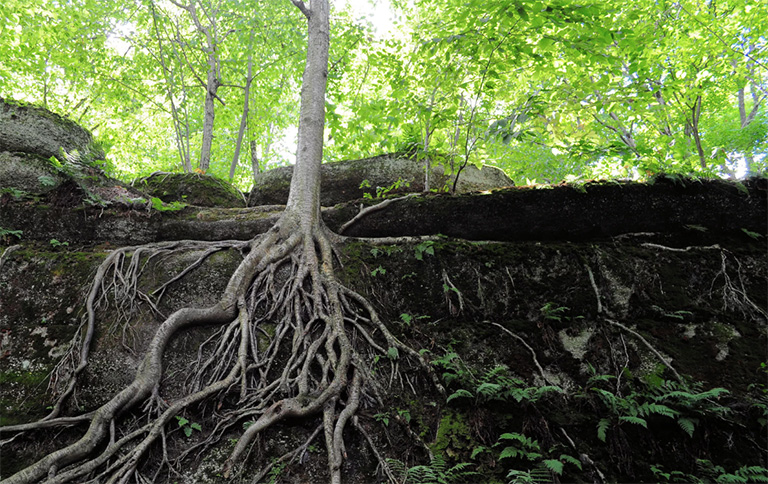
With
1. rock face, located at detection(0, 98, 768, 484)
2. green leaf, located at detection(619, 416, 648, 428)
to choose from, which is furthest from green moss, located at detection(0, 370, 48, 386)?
green leaf, located at detection(619, 416, 648, 428)

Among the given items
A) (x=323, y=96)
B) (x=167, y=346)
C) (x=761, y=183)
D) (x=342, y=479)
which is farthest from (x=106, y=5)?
(x=761, y=183)

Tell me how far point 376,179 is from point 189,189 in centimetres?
387

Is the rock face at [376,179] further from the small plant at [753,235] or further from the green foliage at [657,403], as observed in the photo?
the green foliage at [657,403]

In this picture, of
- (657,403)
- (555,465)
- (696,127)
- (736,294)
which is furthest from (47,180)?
(696,127)

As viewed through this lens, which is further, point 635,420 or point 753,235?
point 753,235

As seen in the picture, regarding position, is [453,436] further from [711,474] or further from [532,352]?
[711,474]

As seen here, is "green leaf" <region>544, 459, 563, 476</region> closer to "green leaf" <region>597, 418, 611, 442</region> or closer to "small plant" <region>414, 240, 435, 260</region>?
"green leaf" <region>597, 418, 611, 442</region>

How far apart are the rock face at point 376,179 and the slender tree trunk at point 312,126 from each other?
140cm

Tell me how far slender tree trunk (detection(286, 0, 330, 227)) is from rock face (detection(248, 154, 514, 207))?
4.59ft

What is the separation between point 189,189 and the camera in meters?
7.00

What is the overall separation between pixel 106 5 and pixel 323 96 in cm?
799

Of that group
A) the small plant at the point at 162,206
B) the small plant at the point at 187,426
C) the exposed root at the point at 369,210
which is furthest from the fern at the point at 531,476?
the small plant at the point at 162,206

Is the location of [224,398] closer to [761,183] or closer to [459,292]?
[459,292]

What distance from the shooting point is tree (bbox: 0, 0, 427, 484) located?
2723 millimetres
